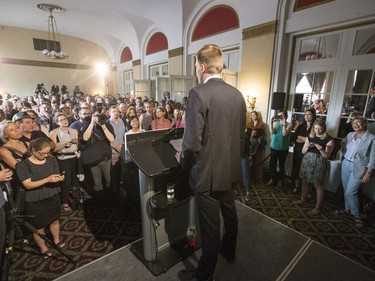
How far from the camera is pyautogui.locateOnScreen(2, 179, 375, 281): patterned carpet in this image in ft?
6.25

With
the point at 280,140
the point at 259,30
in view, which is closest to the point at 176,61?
the point at 259,30

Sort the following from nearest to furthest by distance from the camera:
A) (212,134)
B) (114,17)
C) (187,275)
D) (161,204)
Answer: (212,134)
(161,204)
(187,275)
(114,17)

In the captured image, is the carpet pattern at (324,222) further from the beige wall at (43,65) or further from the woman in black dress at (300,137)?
the beige wall at (43,65)

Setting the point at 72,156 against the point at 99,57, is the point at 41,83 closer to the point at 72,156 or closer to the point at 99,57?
the point at 99,57

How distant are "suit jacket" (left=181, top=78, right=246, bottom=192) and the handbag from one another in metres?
1.85

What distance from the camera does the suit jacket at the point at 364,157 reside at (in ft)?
7.85

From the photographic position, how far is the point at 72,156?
2736 mm

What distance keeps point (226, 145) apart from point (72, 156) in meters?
2.31

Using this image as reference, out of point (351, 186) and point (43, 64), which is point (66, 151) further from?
point (43, 64)

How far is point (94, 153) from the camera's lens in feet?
9.11

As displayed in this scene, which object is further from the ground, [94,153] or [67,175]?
[94,153]

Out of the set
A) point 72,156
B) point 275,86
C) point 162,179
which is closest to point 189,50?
point 275,86

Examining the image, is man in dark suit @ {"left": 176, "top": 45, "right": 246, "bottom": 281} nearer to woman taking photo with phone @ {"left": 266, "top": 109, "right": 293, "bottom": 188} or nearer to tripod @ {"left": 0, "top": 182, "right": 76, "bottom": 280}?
tripod @ {"left": 0, "top": 182, "right": 76, "bottom": 280}

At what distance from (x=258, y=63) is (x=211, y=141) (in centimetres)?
392
